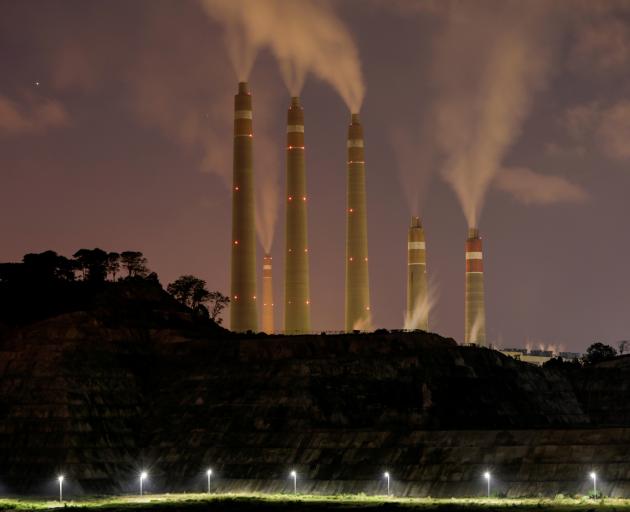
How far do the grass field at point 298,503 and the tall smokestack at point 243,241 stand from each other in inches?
2427

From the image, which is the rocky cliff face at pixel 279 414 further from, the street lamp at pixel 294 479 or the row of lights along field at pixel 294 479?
the street lamp at pixel 294 479

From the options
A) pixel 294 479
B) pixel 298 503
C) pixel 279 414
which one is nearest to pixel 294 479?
pixel 294 479

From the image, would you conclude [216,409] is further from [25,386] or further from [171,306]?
[171,306]

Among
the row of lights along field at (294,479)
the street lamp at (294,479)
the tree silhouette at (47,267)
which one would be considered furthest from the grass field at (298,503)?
the tree silhouette at (47,267)

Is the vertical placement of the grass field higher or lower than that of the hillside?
lower

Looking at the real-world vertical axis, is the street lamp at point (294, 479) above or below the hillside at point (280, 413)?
below

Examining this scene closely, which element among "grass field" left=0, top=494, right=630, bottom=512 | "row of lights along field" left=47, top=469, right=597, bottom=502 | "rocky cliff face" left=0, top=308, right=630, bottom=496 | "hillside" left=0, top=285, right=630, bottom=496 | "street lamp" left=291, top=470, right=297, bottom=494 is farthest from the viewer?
"street lamp" left=291, top=470, right=297, bottom=494

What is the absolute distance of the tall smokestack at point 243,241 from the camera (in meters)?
196

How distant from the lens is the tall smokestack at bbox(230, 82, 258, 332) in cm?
19550

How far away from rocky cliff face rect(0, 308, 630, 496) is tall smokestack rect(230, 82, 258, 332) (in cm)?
2656

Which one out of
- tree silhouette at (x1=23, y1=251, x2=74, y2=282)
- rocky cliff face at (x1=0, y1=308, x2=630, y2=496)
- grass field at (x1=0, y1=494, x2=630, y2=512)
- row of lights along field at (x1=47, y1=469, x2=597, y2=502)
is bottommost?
grass field at (x1=0, y1=494, x2=630, y2=512)

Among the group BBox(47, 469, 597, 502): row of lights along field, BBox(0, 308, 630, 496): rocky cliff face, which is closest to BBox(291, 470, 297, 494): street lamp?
BBox(47, 469, 597, 502): row of lights along field

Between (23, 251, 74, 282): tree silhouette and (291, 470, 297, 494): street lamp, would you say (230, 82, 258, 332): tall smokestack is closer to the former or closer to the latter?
(23, 251, 74, 282): tree silhouette

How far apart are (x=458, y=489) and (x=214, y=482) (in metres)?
23.6
